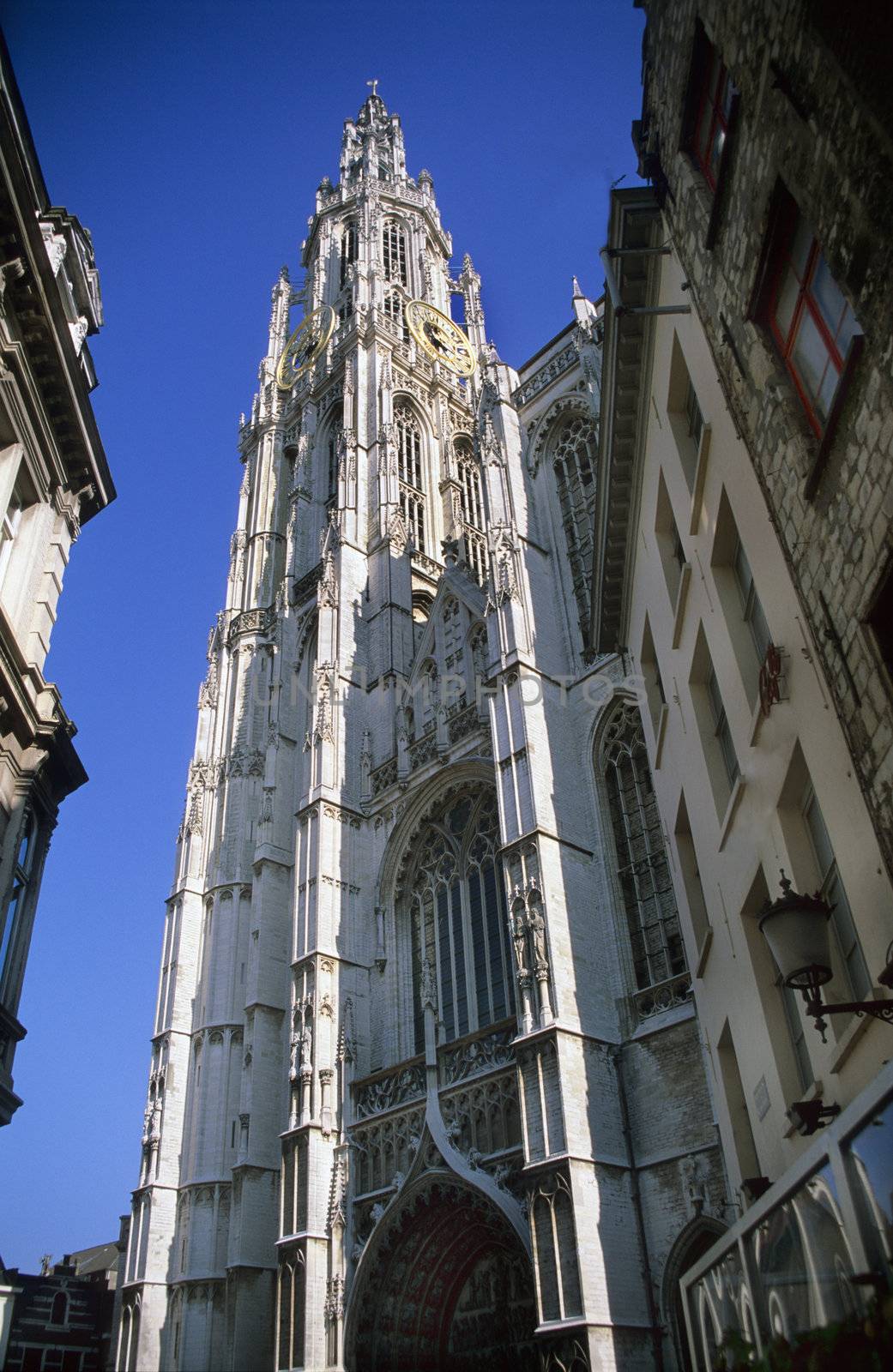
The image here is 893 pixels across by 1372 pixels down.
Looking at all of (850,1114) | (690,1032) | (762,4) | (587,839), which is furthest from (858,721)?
(587,839)

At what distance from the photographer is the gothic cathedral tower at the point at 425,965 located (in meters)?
16.8

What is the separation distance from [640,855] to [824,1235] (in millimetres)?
16548

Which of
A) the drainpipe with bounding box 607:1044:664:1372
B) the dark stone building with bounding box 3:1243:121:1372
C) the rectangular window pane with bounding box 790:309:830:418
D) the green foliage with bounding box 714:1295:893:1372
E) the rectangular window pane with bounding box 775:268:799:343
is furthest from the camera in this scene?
the dark stone building with bounding box 3:1243:121:1372

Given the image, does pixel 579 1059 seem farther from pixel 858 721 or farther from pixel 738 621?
pixel 858 721

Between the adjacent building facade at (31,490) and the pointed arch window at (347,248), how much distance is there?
Result: 117 ft

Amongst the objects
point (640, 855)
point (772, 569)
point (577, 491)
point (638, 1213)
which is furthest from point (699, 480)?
point (577, 491)

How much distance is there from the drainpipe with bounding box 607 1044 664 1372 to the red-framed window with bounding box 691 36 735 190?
1412cm

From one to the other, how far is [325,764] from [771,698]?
19.7 m

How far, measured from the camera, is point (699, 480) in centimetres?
956

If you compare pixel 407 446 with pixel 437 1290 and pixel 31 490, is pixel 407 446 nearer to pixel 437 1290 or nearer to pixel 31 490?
pixel 31 490

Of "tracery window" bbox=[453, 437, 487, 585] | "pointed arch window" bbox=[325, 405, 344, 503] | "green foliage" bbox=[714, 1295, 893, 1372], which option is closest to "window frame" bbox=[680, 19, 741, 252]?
"green foliage" bbox=[714, 1295, 893, 1372]

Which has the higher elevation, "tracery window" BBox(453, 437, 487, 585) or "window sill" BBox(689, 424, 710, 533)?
"tracery window" BBox(453, 437, 487, 585)

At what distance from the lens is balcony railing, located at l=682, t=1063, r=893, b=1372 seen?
3104mm

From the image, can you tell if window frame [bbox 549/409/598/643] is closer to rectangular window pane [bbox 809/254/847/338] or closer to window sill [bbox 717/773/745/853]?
window sill [bbox 717/773/745/853]
